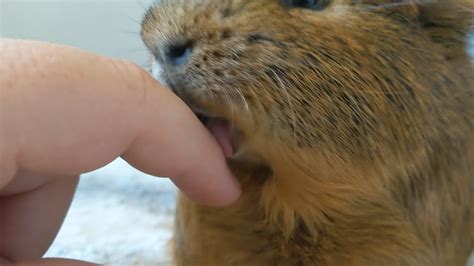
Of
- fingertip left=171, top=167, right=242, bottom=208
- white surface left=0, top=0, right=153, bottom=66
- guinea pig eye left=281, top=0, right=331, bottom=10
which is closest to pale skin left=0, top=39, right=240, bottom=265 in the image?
fingertip left=171, top=167, right=242, bottom=208

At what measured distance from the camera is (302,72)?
0.71 m

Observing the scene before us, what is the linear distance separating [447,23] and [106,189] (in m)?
0.97

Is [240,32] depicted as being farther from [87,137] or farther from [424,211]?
[424,211]

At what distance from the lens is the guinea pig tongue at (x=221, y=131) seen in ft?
2.40

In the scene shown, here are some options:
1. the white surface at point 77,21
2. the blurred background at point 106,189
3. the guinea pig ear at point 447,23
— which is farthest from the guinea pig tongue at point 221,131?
the white surface at point 77,21

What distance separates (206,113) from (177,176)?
2.9 inches

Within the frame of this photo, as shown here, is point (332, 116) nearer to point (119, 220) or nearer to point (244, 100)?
point (244, 100)

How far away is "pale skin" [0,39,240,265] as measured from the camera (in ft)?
1.79

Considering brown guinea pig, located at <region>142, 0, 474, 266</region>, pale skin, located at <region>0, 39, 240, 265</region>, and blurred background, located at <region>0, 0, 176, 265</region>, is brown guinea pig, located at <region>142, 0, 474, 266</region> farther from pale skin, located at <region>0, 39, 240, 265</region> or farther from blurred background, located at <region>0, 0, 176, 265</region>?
blurred background, located at <region>0, 0, 176, 265</region>

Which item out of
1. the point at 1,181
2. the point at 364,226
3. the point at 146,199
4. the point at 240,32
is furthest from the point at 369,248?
the point at 146,199

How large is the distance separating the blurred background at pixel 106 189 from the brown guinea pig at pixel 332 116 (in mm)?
456

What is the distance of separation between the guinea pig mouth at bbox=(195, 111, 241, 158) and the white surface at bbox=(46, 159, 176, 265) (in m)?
0.54

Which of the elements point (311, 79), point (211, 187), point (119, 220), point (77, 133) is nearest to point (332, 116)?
point (311, 79)

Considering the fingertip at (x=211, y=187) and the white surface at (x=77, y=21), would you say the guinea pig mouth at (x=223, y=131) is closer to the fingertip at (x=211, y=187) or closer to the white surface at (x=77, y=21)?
the fingertip at (x=211, y=187)
